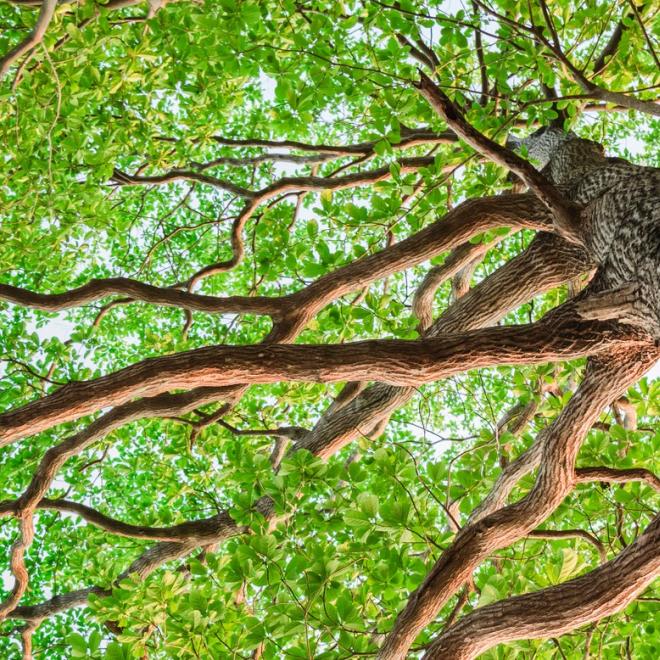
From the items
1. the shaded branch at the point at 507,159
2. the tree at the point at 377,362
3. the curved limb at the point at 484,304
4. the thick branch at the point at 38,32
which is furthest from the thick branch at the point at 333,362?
the thick branch at the point at 38,32

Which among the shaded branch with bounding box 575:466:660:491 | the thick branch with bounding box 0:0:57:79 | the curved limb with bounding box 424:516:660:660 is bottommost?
the curved limb with bounding box 424:516:660:660

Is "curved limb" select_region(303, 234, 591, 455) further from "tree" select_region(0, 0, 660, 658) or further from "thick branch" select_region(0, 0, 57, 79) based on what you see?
"thick branch" select_region(0, 0, 57, 79)

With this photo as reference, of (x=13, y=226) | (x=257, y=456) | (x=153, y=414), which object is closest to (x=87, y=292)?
(x=153, y=414)

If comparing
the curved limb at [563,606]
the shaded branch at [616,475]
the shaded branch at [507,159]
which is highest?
the shaded branch at [507,159]

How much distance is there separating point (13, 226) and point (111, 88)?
2087 millimetres

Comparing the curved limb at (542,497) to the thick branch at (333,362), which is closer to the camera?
the thick branch at (333,362)

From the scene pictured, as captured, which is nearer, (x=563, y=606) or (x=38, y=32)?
(x=563, y=606)

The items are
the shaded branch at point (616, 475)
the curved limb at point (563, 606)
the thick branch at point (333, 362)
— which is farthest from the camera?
the shaded branch at point (616, 475)

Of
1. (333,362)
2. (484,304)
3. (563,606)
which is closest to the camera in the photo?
(563,606)

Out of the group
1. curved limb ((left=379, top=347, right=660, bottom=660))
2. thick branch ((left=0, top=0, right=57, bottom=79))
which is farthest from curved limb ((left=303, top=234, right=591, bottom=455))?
thick branch ((left=0, top=0, right=57, bottom=79))

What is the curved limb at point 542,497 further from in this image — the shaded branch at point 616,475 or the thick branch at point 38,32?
the thick branch at point 38,32

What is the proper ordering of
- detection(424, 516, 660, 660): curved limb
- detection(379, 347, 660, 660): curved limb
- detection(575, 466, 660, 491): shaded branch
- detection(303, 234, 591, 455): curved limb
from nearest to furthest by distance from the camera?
detection(424, 516, 660, 660): curved limb < detection(379, 347, 660, 660): curved limb < detection(575, 466, 660, 491): shaded branch < detection(303, 234, 591, 455): curved limb

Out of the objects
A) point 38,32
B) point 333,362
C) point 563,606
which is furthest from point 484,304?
point 38,32

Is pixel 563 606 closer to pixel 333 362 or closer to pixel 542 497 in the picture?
pixel 542 497
